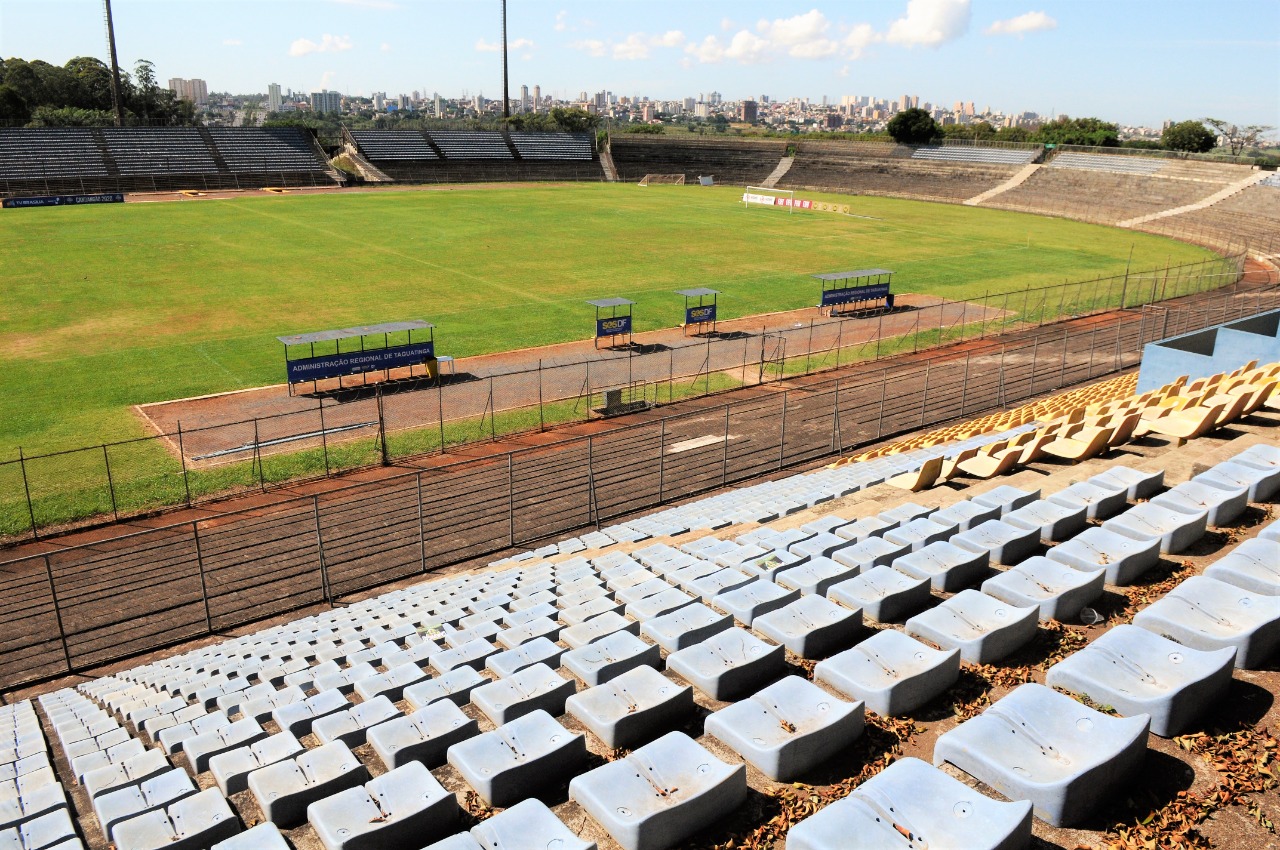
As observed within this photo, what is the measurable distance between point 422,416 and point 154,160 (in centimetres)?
9047

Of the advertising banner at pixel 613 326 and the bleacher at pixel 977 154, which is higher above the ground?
the bleacher at pixel 977 154

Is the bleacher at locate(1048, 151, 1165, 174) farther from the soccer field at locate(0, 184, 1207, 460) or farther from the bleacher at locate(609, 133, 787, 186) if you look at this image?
the bleacher at locate(609, 133, 787, 186)

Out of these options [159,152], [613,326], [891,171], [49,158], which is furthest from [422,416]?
[891,171]

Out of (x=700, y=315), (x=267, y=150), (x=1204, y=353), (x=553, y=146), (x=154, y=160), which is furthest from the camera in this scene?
(x=553, y=146)

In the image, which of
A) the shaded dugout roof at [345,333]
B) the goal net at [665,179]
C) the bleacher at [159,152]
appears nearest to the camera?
the shaded dugout roof at [345,333]

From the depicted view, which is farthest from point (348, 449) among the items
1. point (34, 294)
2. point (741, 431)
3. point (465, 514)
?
point (34, 294)

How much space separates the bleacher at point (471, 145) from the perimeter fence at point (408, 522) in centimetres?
9693

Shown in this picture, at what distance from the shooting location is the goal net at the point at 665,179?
124m

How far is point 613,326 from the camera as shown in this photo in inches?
1607

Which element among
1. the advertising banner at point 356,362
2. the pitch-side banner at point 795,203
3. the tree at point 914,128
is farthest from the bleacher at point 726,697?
the tree at point 914,128

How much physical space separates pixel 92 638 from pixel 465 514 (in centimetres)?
890

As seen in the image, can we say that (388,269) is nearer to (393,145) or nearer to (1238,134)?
(393,145)

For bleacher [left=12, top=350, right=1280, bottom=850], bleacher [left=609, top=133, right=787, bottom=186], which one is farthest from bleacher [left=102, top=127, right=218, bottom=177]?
bleacher [left=12, top=350, right=1280, bottom=850]

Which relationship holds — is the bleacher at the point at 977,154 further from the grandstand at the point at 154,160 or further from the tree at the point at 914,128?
the grandstand at the point at 154,160
